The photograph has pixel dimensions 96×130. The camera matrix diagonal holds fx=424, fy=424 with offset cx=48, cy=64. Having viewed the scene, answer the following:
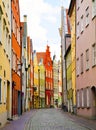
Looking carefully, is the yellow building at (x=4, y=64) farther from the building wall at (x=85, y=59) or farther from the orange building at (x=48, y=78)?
the orange building at (x=48, y=78)

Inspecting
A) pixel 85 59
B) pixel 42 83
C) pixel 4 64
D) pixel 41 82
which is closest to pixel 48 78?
pixel 42 83

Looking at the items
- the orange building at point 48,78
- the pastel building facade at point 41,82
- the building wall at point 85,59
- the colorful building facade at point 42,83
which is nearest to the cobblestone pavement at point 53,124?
the building wall at point 85,59

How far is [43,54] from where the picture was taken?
132 m

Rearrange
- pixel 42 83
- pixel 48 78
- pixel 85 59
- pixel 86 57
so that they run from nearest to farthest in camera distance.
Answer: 1. pixel 86 57
2. pixel 85 59
3. pixel 42 83
4. pixel 48 78

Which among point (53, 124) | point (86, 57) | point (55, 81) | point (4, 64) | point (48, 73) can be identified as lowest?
point (53, 124)

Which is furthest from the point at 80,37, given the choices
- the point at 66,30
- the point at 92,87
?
the point at 66,30

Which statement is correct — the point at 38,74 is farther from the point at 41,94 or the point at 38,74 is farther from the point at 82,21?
the point at 82,21

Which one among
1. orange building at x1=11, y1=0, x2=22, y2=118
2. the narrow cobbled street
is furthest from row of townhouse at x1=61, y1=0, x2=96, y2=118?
orange building at x1=11, y1=0, x2=22, y2=118

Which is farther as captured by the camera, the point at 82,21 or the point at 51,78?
the point at 51,78

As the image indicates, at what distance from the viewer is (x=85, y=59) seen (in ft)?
121

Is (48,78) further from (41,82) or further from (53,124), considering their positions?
(53,124)

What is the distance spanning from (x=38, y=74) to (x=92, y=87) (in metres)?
80.2

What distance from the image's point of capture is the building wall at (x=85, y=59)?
3297cm

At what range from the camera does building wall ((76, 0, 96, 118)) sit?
33.0m
